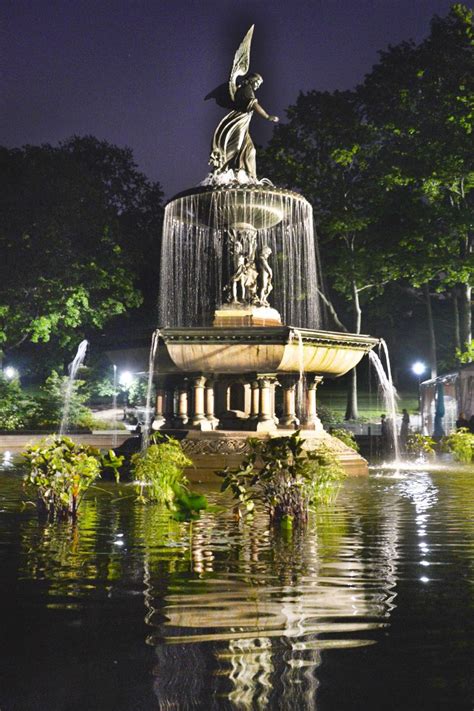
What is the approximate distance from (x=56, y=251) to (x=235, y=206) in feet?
65.1

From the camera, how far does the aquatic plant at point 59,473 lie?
8492 millimetres

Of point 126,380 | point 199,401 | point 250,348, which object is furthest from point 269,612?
point 126,380

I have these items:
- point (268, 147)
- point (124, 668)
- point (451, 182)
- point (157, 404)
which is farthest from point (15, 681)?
point (268, 147)

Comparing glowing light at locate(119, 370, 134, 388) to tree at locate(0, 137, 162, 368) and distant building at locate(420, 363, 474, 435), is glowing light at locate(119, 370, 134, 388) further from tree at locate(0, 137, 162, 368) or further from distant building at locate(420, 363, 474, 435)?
distant building at locate(420, 363, 474, 435)

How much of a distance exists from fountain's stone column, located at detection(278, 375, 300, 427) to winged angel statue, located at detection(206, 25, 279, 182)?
494 cm

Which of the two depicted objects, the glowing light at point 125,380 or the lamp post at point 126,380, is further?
the glowing light at point 125,380

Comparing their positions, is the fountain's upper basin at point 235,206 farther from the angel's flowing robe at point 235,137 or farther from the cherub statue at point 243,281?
the angel's flowing robe at point 235,137

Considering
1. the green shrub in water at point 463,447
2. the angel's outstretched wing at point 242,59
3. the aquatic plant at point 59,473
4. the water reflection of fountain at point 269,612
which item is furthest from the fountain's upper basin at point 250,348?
the water reflection of fountain at point 269,612

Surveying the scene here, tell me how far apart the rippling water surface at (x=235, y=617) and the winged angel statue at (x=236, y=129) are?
1240 cm

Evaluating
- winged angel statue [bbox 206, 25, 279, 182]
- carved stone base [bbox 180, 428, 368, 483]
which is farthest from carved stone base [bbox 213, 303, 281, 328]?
winged angel statue [bbox 206, 25, 279, 182]

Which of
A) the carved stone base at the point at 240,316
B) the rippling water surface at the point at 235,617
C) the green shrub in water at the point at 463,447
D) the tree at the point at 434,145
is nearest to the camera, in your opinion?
the rippling water surface at the point at 235,617

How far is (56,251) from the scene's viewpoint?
119 ft

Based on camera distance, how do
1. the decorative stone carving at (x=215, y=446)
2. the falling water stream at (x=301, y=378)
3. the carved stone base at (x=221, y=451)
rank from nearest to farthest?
the carved stone base at (x=221, y=451), the decorative stone carving at (x=215, y=446), the falling water stream at (x=301, y=378)

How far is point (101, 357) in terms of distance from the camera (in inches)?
1869
